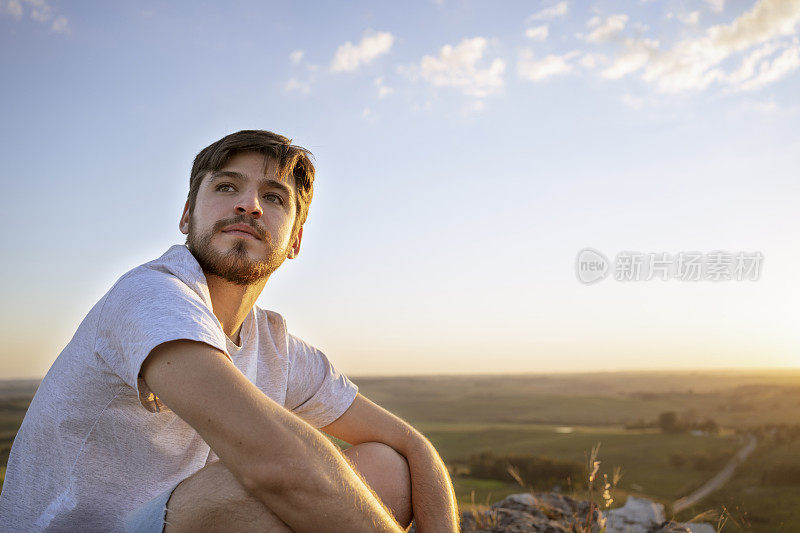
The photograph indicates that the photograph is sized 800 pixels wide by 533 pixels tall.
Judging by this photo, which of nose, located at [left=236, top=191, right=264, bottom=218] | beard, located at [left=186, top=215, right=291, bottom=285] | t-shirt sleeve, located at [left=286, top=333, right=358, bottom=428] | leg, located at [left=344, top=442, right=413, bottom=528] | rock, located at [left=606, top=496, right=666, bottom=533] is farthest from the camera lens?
rock, located at [left=606, top=496, right=666, bottom=533]

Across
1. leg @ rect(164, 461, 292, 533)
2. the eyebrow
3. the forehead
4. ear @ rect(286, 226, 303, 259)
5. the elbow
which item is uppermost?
the forehead

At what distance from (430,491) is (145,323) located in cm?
156

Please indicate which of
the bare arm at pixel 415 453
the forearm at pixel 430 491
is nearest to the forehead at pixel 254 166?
the bare arm at pixel 415 453

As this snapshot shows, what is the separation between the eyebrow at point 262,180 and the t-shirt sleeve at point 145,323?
970 mm

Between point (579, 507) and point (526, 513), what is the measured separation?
2.25 feet

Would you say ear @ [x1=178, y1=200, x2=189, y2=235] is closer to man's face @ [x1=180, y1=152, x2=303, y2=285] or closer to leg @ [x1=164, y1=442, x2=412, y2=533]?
man's face @ [x1=180, y1=152, x2=303, y2=285]

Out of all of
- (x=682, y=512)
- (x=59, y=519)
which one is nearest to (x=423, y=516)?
(x=59, y=519)

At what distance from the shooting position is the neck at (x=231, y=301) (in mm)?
2588

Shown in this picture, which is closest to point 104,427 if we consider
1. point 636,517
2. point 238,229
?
point 238,229

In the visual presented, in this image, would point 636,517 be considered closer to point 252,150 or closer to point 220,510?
point 220,510

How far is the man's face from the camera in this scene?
2.57 metres

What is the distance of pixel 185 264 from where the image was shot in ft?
7.45

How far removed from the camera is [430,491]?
2.56m

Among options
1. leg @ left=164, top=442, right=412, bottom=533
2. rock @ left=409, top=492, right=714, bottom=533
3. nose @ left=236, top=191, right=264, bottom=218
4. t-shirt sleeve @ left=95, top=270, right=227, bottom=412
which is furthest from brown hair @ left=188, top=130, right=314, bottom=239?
rock @ left=409, top=492, right=714, bottom=533
